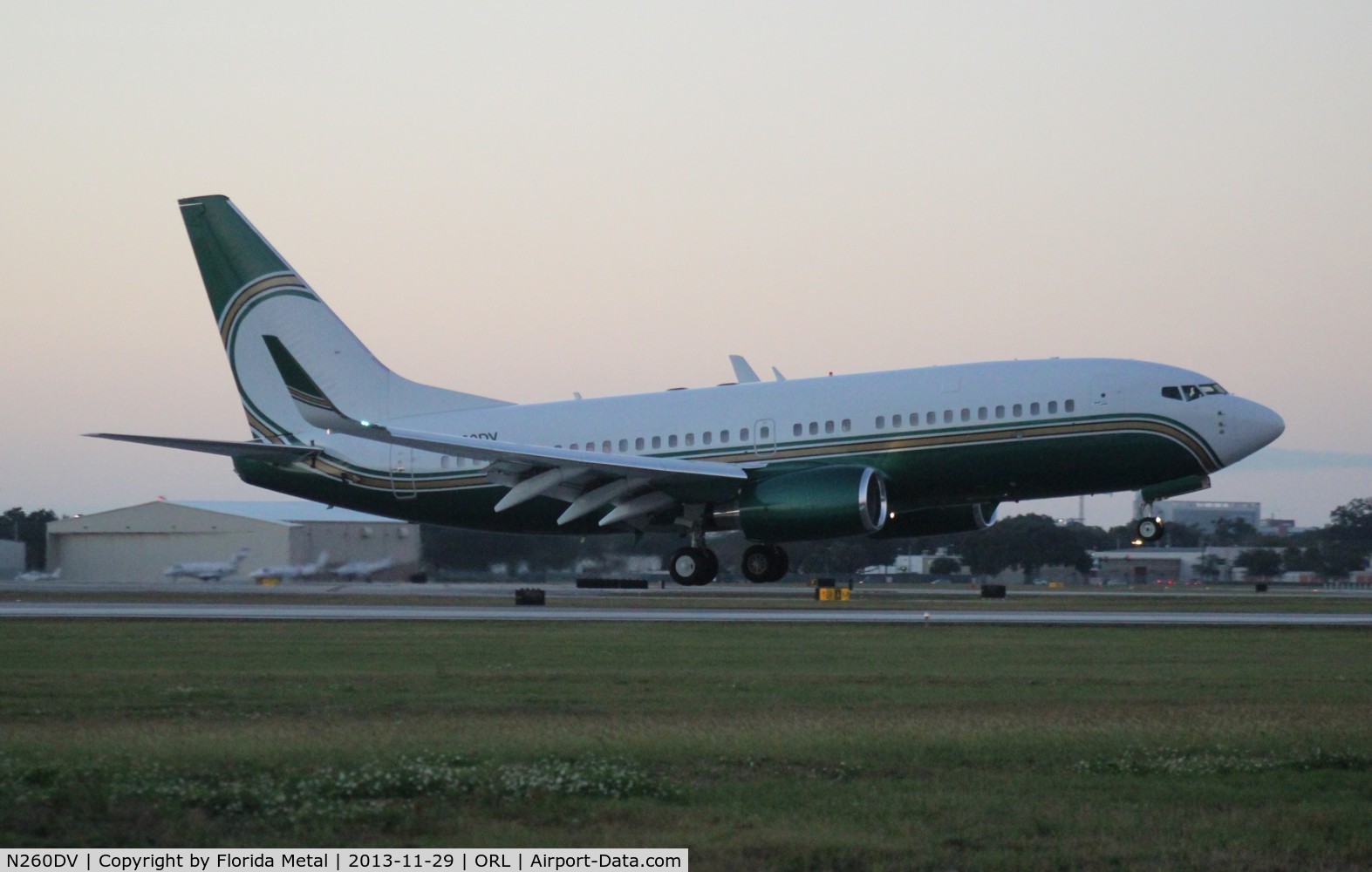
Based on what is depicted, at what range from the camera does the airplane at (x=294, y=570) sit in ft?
206

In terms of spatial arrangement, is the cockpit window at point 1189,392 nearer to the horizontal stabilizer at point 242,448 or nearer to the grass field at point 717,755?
the grass field at point 717,755

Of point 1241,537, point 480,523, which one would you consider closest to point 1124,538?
point 1241,537

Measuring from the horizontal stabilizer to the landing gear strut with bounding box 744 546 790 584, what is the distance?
1177 cm

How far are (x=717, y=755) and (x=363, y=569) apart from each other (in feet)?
173

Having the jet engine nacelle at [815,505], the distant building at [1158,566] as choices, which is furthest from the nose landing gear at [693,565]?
the distant building at [1158,566]

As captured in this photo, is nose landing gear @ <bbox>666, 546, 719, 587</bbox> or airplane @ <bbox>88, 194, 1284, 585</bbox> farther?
nose landing gear @ <bbox>666, 546, 719, 587</bbox>

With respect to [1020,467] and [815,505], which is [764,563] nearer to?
[815,505]

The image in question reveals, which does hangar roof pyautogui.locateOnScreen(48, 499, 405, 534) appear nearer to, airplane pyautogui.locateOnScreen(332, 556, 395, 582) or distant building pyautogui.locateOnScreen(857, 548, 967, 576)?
airplane pyautogui.locateOnScreen(332, 556, 395, 582)

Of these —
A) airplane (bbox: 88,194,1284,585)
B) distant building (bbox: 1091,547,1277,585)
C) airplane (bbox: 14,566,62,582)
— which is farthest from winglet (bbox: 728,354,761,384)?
distant building (bbox: 1091,547,1277,585)

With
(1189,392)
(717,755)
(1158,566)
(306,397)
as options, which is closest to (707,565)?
(306,397)

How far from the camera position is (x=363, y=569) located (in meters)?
63.3

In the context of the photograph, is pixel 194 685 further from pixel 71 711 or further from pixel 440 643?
pixel 440 643

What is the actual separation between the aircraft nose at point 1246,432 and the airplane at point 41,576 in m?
51.6

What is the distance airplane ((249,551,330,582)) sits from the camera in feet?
206
